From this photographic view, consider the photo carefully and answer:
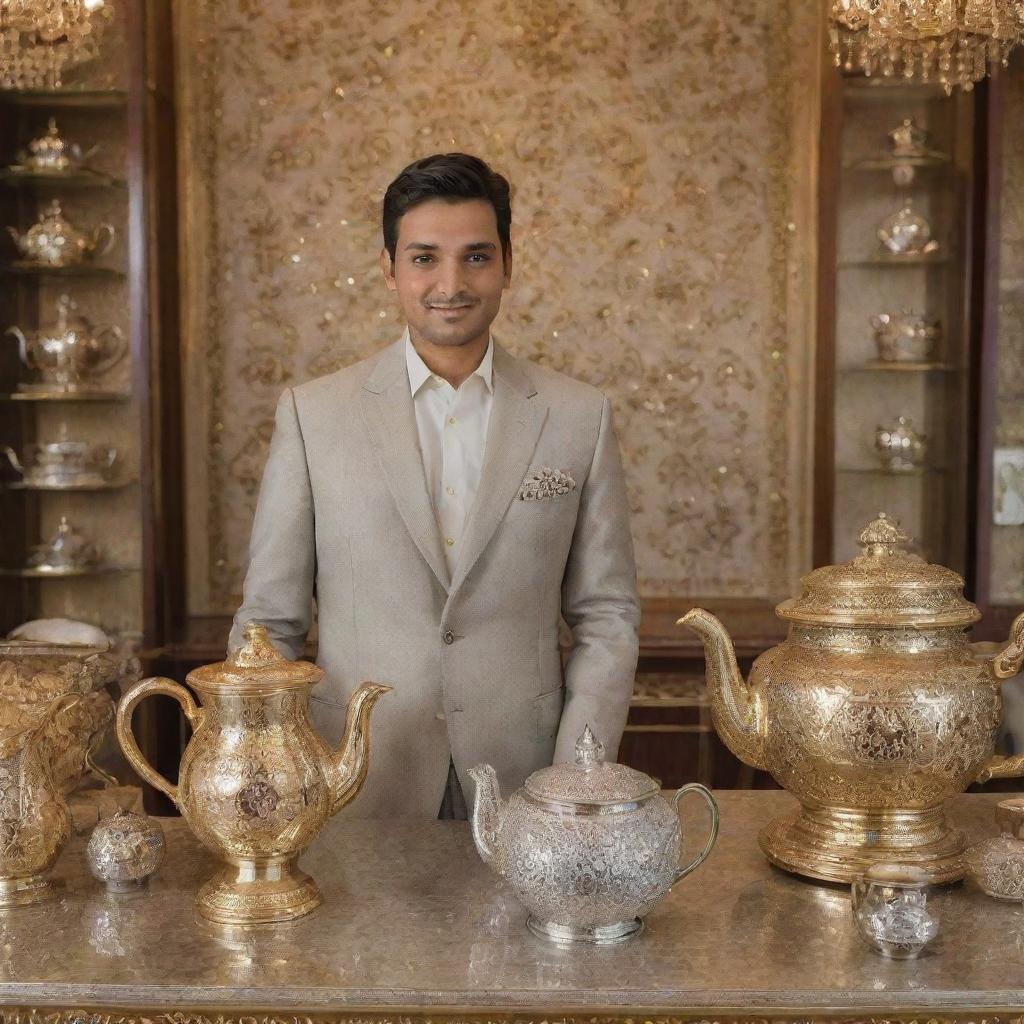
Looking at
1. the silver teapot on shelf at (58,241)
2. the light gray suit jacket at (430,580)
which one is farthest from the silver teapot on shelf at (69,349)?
the light gray suit jacket at (430,580)

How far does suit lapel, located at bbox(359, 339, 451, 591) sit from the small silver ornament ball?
0.70 metres

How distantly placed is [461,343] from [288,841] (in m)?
0.93

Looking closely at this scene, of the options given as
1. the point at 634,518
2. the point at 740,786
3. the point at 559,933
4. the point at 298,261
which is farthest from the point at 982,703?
the point at 298,261

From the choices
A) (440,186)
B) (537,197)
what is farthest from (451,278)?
(537,197)

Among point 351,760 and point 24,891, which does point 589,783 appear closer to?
point 351,760

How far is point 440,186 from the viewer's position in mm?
2074

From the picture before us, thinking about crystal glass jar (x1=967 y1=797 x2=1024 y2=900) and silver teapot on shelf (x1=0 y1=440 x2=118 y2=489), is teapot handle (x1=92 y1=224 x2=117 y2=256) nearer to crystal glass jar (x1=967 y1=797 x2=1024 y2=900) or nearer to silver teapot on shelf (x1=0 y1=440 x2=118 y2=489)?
silver teapot on shelf (x1=0 y1=440 x2=118 y2=489)

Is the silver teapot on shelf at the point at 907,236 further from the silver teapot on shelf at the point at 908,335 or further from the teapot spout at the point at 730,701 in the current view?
the teapot spout at the point at 730,701

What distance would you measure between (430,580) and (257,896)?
766mm

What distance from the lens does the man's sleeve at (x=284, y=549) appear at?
215 cm

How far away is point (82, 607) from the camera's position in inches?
160

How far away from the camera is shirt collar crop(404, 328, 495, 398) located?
7.38 feet

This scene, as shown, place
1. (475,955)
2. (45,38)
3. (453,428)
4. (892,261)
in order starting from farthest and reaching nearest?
(892,261), (45,38), (453,428), (475,955)

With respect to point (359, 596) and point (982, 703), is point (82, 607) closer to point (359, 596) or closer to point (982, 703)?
point (359, 596)
